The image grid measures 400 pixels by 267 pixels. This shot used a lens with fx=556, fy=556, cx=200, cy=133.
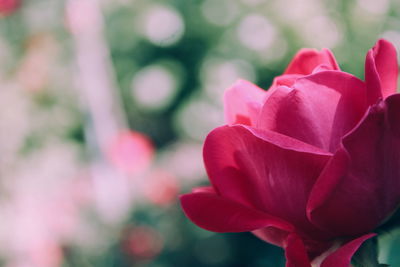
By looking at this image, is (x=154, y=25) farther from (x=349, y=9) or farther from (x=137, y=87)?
(x=349, y=9)

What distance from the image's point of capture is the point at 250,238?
1.64 meters

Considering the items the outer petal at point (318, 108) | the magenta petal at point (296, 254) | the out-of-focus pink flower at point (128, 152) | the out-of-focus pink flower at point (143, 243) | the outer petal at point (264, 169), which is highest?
the outer petal at point (318, 108)

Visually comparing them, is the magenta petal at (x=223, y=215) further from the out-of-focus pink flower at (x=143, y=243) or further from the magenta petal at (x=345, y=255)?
the out-of-focus pink flower at (x=143, y=243)

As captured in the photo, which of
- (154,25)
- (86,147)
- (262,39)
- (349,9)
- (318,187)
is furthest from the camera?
(154,25)

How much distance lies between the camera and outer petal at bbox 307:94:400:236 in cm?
24

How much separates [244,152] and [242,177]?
0.02 metres

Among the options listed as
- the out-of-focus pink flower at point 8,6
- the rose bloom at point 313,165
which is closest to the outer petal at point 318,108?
the rose bloom at point 313,165

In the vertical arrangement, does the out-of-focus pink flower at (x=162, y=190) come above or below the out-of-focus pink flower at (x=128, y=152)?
below

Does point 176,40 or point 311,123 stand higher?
point 311,123

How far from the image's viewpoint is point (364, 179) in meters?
0.25

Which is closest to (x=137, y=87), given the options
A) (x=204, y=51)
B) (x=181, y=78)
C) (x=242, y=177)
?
(x=181, y=78)

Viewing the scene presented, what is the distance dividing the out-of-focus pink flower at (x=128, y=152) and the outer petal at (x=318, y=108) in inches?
55.8

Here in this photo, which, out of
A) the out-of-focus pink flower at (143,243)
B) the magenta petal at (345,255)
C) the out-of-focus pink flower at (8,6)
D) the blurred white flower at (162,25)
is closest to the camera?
the magenta petal at (345,255)

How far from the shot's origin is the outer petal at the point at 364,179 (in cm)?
24
